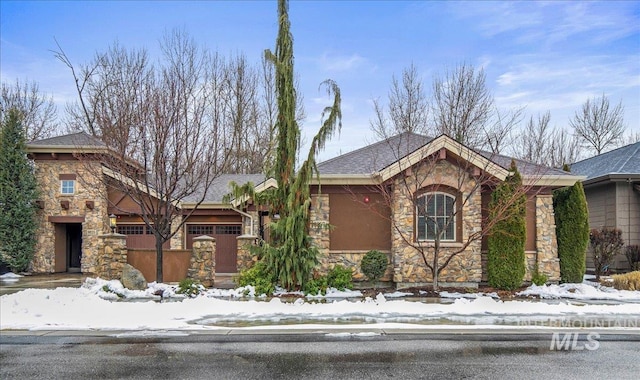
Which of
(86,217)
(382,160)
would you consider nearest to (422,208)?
(382,160)

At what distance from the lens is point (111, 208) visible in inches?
815

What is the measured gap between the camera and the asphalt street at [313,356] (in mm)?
6121

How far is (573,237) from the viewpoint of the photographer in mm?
14586

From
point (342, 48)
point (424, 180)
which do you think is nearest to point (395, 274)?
point (424, 180)

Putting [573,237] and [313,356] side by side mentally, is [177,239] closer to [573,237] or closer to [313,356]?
[313,356]

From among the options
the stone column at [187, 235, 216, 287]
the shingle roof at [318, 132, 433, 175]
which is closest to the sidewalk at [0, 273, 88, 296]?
the stone column at [187, 235, 216, 287]

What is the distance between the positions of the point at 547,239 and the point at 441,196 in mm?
3659

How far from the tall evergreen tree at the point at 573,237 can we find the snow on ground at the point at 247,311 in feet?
9.15

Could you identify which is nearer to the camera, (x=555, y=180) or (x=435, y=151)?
(x=435, y=151)

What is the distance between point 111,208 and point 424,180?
14.2m

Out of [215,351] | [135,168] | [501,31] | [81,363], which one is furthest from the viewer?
[501,31]

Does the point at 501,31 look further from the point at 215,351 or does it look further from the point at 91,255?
the point at 91,255

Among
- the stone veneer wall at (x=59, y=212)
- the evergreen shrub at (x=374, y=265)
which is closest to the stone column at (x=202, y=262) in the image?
the evergreen shrub at (x=374, y=265)

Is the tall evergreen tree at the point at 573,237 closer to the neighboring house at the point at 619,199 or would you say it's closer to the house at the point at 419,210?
the house at the point at 419,210
